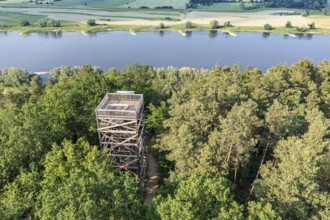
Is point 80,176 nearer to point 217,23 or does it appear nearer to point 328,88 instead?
point 328,88

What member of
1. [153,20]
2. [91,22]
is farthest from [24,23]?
[153,20]

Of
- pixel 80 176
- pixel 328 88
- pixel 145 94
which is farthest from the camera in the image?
pixel 145 94

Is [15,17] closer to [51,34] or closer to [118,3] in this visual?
[51,34]

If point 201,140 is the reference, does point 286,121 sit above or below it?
above

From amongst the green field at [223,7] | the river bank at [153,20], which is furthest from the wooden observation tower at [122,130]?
the green field at [223,7]

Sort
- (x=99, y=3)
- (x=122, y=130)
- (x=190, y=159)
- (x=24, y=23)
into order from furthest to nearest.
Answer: (x=99, y=3), (x=24, y=23), (x=122, y=130), (x=190, y=159)

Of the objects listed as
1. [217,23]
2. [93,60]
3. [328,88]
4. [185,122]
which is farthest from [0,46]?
[328,88]

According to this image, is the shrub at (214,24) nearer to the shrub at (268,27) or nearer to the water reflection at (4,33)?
the shrub at (268,27)
